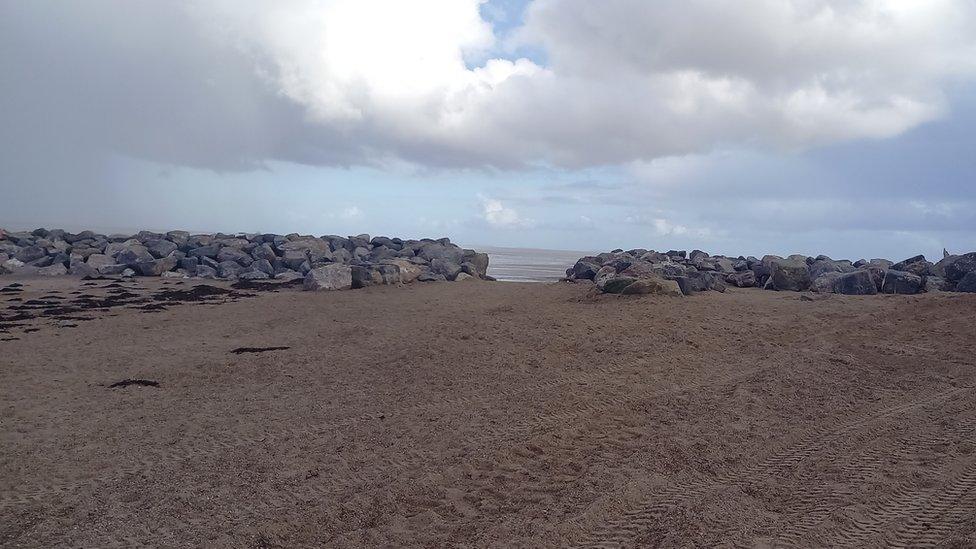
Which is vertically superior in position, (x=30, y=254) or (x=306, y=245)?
(x=306, y=245)

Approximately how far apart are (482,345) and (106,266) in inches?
682

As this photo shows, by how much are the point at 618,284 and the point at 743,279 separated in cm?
699

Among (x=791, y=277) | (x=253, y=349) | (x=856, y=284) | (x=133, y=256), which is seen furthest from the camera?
(x=133, y=256)

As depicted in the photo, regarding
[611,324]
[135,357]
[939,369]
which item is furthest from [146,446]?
[939,369]

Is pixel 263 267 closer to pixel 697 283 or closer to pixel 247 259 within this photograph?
pixel 247 259

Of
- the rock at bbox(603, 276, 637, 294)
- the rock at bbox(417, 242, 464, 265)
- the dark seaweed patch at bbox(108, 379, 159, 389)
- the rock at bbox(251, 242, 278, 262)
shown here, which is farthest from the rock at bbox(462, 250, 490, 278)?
the dark seaweed patch at bbox(108, 379, 159, 389)

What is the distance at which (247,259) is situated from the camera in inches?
964

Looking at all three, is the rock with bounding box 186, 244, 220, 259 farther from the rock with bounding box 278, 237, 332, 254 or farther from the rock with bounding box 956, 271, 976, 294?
the rock with bounding box 956, 271, 976, 294

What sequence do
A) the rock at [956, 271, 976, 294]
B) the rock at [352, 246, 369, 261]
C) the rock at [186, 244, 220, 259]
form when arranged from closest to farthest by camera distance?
the rock at [956, 271, 976, 294] → the rock at [186, 244, 220, 259] → the rock at [352, 246, 369, 261]

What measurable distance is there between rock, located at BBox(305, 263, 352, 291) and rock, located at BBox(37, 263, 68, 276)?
9.28m

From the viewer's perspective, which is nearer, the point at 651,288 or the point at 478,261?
the point at 651,288

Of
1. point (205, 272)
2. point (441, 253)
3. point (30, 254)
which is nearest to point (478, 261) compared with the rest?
point (441, 253)

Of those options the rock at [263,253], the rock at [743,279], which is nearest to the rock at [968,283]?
the rock at [743,279]

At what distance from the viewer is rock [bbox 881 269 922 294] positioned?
1648 cm
